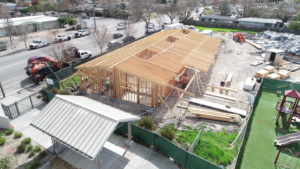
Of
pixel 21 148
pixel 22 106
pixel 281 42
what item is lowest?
pixel 21 148

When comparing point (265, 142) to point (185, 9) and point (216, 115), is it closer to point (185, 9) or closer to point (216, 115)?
point (216, 115)

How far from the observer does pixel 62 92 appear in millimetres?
19281

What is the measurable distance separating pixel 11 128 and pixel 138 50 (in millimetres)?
13831

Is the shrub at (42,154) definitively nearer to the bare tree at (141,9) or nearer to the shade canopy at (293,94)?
the shade canopy at (293,94)

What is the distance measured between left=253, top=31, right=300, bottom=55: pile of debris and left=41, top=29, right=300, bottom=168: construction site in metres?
8.80

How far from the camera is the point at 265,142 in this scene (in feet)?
47.6

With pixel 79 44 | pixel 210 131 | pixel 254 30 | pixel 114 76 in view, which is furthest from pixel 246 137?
pixel 254 30

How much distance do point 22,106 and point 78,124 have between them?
35.1 ft

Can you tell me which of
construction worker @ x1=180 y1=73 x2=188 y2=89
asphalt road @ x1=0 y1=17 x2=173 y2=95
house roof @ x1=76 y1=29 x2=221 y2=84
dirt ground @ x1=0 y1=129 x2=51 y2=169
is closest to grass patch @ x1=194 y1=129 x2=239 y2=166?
house roof @ x1=76 y1=29 x2=221 y2=84

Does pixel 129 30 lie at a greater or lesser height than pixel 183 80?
greater

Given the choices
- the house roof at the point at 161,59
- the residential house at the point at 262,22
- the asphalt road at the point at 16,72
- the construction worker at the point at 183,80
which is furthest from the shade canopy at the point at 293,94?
the residential house at the point at 262,22

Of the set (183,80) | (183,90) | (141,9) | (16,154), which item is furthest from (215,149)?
(141,9)

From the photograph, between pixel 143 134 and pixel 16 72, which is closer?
pixel 143 134

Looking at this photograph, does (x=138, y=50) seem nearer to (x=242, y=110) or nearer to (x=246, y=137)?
(x=242, y=110)
